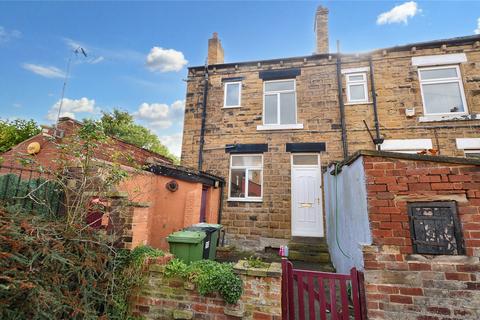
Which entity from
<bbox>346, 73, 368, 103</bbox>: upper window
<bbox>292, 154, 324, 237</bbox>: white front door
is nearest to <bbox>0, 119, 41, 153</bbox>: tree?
<bbox>292, 154, 324, 237</bbox>: white front door

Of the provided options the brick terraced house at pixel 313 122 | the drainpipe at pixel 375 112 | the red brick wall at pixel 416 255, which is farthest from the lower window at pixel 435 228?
the drainpipe at pixel 375 112

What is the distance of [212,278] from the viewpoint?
2.95 m

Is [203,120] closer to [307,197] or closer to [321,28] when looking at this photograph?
[307,197]

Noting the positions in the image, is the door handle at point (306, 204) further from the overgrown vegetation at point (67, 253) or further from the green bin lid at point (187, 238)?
the overgrown vegetation at point (67, 253)

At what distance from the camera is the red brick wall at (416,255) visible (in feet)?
9.16

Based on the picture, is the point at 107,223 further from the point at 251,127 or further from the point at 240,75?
the point at 240,75

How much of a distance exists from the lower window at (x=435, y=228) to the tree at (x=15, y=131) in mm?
15807

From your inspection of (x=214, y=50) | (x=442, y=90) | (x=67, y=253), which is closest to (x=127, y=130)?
(x=214, y=50)

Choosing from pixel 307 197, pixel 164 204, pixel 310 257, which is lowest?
pixel 310 257

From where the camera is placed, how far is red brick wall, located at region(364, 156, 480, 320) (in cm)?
279

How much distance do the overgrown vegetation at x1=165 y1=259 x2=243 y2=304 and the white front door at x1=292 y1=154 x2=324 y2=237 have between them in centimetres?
521

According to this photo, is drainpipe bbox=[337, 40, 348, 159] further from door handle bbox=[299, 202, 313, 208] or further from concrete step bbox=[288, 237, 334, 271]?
concrete step bbox=[288, 237, 334, 271]

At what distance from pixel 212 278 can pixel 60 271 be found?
177 centimetres

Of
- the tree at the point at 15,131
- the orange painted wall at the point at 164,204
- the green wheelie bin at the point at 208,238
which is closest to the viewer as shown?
the green wheelie bin at the point at 208,238
